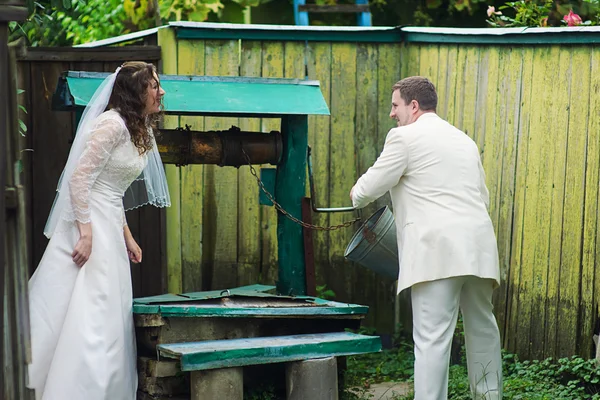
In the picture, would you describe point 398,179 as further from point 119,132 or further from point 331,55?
point 331,55

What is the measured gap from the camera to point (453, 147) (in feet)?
17.0

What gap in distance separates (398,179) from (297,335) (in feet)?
3.51

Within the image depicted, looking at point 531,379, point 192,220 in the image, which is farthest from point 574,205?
point 192,220

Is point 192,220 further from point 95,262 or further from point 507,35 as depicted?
point 507,35

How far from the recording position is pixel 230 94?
5.72 metres

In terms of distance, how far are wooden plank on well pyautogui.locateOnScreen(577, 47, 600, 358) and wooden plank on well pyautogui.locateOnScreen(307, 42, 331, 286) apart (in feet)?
7.15

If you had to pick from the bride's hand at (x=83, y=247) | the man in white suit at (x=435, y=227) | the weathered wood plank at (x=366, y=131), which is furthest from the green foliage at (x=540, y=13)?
the bride's hand at (x=83, y=247)

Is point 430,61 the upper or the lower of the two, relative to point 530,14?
lower

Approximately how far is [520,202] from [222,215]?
2.22 meters

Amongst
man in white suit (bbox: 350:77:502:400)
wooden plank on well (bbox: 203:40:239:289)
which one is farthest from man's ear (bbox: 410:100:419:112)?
wooden plank on well (bbox: 203:40:239:289)

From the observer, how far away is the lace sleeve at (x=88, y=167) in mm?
5180

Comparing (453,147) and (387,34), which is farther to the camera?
(387,34)

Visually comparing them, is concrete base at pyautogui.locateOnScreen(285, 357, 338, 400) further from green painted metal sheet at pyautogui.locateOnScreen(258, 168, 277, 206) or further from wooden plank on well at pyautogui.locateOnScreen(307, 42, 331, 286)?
wooden plank on well at pyautogui.locateOnScreen(307, 42, 331, 286)

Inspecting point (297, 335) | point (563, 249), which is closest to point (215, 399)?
point (297, 335)
